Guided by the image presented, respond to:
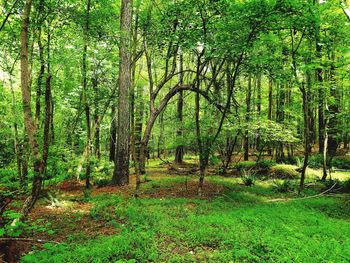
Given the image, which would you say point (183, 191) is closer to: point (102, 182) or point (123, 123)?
point (102, 182)

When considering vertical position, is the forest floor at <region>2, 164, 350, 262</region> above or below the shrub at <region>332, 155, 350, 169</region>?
below

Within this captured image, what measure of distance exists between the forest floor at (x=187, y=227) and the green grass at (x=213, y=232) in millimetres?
17

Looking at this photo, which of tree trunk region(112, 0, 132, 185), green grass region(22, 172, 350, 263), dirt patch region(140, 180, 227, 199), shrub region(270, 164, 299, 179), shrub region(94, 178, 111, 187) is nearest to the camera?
green grass region(22, 172, 350, 263)

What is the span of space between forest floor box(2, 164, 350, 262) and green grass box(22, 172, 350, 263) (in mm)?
17

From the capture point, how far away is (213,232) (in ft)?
16.2

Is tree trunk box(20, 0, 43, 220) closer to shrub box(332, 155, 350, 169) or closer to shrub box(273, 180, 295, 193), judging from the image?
shrub box(273, 180, 295, 193)

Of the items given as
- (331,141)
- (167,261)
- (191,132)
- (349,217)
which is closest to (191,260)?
(167,261)

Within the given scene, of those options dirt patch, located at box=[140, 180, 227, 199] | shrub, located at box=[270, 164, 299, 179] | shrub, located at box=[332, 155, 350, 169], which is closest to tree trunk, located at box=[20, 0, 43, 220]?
dirt patch, located at box=[140, 180, 227, 199]

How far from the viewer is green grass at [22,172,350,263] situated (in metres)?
3.96

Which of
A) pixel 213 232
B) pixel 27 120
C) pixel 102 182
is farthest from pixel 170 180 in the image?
pixel 27 120

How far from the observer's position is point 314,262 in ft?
12.4

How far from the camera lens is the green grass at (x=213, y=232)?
3963mm

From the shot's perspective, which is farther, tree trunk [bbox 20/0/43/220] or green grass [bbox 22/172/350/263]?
green grass [bbox 22/172/350/263]

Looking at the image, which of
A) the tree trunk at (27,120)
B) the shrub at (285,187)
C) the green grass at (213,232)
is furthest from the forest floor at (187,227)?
the tree trunk at (27,120)
